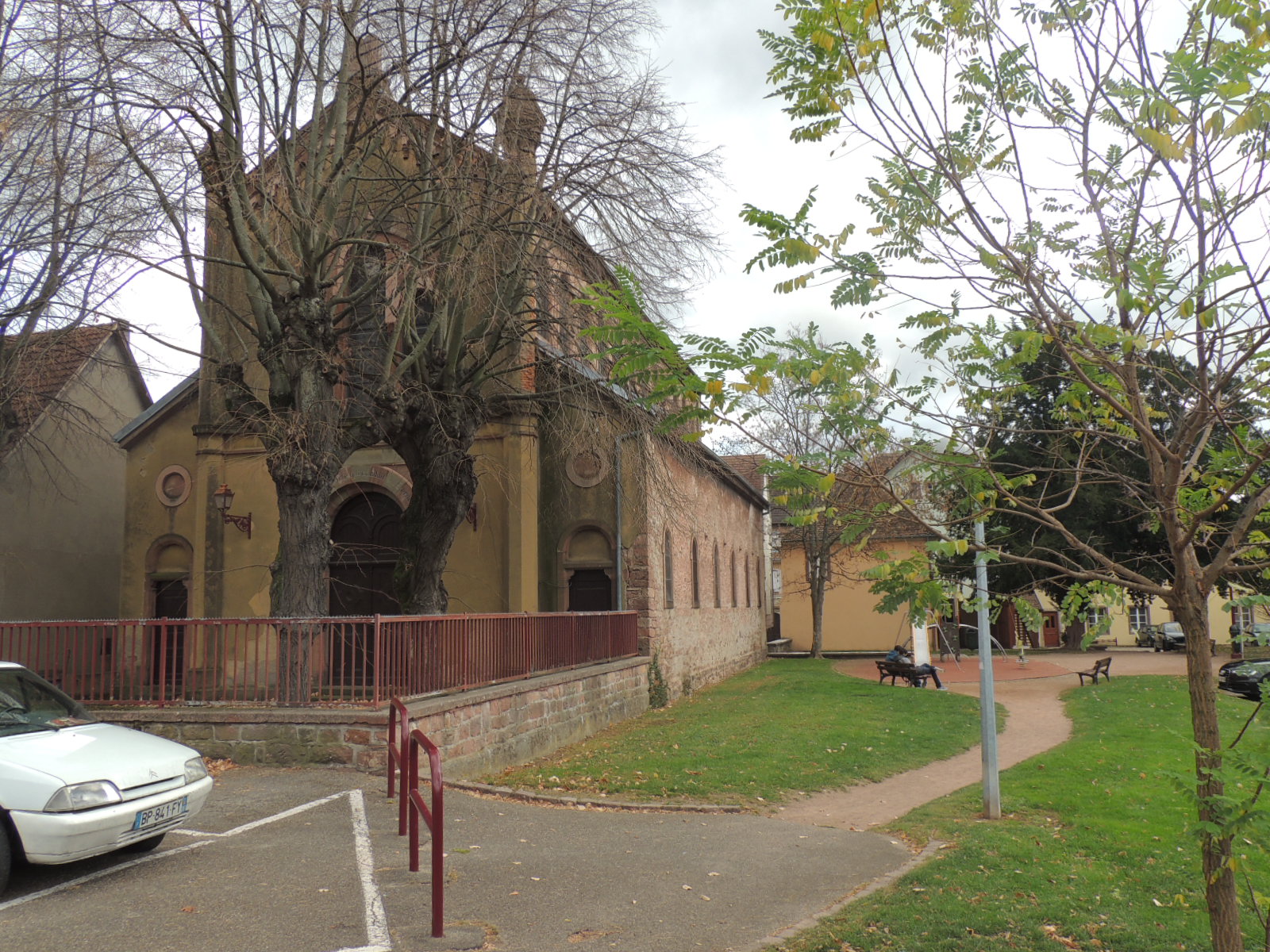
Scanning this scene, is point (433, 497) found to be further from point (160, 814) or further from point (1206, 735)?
point (1206, 735)

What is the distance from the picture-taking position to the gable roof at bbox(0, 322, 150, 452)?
1421cm

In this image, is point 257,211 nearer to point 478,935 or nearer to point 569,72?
point 569,72

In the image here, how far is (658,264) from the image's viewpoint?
1489 cm

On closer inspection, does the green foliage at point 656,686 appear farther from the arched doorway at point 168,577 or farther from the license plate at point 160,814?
the license plate at point 160,814

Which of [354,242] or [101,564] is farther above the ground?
[354,242]

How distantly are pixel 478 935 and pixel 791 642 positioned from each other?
38.8 meters

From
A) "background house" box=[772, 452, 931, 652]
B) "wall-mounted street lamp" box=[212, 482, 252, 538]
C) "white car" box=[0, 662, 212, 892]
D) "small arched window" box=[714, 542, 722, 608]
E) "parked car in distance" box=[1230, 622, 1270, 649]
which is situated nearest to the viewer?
"parked car in distance" box=[1230, 622, 1270, 649]

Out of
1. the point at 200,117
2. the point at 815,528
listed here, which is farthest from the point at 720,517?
the point at 200,117

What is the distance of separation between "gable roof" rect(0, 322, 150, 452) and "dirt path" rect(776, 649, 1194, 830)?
10448mm

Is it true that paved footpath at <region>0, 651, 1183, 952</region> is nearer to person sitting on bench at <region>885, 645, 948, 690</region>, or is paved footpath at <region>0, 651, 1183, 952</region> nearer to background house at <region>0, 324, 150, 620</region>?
person sitting on bench at <region>885, 645, 948, 690</region>

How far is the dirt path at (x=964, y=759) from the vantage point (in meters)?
10.2

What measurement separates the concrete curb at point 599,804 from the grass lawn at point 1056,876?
5.79 ft

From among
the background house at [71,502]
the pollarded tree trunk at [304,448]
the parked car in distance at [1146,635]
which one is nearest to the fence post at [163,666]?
the pollarded tree trunk at [304,448]

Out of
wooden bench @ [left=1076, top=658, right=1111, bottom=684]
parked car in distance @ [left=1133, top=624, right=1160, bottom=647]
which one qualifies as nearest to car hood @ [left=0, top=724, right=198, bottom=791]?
wooden bench @ [left=1076, top=658, right=1111, bottom=684]
